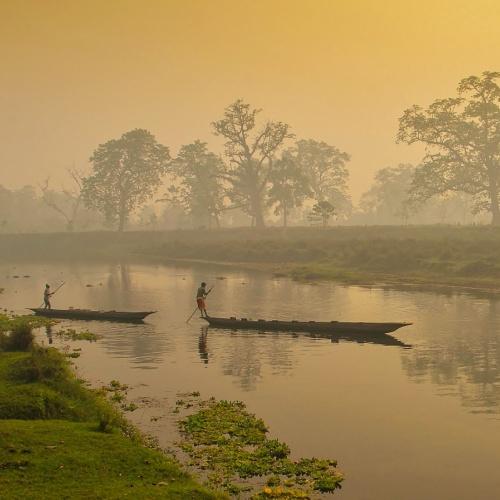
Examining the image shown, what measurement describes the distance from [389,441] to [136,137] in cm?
11994

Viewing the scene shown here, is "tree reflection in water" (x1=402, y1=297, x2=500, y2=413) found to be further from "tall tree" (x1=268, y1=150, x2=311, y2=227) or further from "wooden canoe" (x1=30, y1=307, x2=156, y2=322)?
"tall tree" (x1=268, y1=150, x2=311, y2=227)

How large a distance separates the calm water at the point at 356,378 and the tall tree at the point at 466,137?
1938 inches

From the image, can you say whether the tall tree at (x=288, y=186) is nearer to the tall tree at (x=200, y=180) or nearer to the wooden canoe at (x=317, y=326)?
the tall tree at (x=200, y=180)

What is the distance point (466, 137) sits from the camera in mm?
95062

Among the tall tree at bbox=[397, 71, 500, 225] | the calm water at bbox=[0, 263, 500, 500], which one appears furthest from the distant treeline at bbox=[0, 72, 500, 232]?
the calm water at bbox=[0, 263, 500, 500]

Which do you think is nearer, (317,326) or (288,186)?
(317,326)

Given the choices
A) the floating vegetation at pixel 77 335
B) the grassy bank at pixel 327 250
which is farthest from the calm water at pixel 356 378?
the grassy bank at pixel 327 250

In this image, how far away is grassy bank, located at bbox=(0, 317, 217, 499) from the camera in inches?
542

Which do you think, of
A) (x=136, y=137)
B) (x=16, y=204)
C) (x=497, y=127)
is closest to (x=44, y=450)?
(x=497, y=127)

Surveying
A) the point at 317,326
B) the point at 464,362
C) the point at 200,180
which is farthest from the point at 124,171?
the point at 464,362

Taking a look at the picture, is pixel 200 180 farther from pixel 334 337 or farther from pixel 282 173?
pixel 334 337

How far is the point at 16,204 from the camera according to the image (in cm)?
19950

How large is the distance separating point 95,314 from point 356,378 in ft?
70.3

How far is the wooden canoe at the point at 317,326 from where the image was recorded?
112 ft
